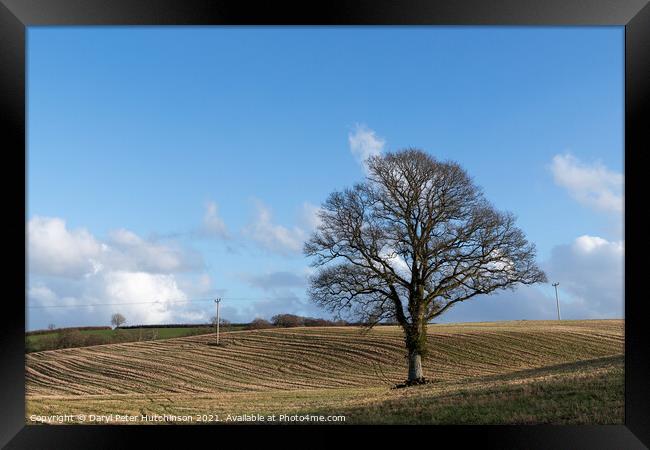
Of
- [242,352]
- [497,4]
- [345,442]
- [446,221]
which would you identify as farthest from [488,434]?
[242,352]

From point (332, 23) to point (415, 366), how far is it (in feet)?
23.6

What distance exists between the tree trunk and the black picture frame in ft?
17.9

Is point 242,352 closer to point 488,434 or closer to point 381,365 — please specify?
point 381,365

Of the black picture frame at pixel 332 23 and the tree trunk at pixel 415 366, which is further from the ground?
the black picture frame at pixel 332 23

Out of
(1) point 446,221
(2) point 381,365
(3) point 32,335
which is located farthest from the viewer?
(3) point 32,335

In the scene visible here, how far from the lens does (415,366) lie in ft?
32.3

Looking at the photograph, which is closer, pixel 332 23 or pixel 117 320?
pixel 332 23

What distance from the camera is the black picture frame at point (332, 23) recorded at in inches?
161

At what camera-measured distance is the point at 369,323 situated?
9945mm

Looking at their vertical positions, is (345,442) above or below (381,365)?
above

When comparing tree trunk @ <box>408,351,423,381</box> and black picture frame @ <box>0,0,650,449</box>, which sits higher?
black picture frame @ <box>0,0,650,449</box>

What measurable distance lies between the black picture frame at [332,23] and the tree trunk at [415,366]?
5470mm

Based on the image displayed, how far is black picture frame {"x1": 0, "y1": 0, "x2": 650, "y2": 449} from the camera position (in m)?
4.09
